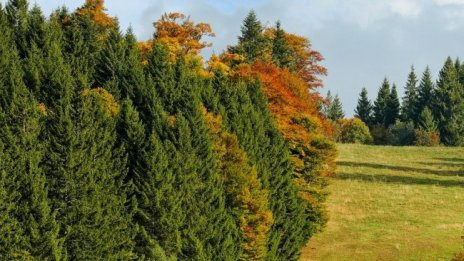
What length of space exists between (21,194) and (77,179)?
9.01 feet

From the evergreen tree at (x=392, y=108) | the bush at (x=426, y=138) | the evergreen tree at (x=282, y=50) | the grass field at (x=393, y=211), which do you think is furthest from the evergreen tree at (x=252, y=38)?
the evergreen tree at (x=392, y=108)

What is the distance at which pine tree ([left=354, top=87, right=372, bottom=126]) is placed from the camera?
160 meters

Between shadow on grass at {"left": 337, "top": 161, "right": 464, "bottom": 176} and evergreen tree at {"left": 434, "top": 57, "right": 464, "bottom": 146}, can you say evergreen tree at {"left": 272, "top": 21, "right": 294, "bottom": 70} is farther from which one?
evergreen tree at {"left": 434, "top": 57, "right": 464, "bottom": 146}

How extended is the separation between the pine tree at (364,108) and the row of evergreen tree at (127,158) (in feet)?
374

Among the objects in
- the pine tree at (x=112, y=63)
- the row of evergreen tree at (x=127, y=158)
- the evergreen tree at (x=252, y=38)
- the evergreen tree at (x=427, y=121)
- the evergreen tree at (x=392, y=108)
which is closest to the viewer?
the row of evergreen tree at (x=127, y=158)

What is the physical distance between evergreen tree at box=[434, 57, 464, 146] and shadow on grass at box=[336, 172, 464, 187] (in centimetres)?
A: 5563

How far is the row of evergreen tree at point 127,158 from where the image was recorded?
26.1 metres

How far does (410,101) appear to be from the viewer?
150750 mm

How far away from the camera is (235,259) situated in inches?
1508

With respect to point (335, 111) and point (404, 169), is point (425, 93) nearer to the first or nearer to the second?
point (335, 111)

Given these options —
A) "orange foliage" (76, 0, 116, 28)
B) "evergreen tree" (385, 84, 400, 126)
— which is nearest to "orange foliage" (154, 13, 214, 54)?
"orange foliage" (76, 0, 116, 28)

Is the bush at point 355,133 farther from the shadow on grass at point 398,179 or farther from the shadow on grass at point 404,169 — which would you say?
the shadow on grass at point 398,179

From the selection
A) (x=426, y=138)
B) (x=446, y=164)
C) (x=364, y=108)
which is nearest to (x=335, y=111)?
(x=364, y=108)

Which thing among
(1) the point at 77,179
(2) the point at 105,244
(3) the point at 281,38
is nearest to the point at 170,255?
(2) the point at 105,244
